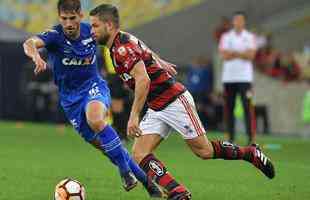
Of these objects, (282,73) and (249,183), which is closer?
(249,183)

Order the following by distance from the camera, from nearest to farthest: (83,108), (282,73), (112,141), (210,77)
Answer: (112,141) < (83,108) < (282,73) < (210,77)

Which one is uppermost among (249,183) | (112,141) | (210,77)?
(112,141)

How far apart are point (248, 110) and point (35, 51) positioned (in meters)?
7.38

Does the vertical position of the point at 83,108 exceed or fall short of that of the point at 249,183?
it exceeds it

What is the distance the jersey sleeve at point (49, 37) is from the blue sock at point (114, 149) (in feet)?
3.78

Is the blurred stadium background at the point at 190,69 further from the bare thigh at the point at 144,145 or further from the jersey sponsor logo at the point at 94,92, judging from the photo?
the bare thigh at the point at 144,145

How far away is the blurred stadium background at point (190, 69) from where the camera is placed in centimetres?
1759

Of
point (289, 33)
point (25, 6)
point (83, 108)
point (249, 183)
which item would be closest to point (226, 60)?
point (249, 183)

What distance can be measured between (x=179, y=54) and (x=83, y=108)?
57.5ft

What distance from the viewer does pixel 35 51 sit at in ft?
29.1

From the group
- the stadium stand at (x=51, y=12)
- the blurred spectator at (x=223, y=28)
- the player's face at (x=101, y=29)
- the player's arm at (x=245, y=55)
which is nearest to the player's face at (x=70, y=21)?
the player's face at (x=101, y=29)

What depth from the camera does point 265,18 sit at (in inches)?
1021

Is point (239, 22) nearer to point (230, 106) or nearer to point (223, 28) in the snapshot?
point (230, 106)

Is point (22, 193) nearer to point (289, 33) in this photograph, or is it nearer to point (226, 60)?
point (226, 60)
